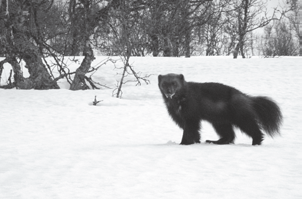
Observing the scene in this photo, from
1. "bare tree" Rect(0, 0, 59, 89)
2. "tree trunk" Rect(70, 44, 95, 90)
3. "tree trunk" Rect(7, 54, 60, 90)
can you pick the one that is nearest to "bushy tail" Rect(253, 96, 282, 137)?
"bare tree" Rect(0, 0, 59, 89)

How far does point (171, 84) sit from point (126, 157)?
4.15ft

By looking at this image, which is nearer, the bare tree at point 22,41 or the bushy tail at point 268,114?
the bushy tail at point 268,114

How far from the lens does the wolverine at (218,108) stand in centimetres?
507

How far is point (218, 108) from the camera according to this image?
5.11m

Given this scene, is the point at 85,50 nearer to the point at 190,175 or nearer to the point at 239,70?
the point at 239,70

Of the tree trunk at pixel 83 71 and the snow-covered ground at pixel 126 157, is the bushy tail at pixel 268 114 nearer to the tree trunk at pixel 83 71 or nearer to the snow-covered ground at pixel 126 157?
the snow-covered ground at pixel 126 157

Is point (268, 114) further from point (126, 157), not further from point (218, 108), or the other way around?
point (126, 157)

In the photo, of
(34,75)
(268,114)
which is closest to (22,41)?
(34,75)

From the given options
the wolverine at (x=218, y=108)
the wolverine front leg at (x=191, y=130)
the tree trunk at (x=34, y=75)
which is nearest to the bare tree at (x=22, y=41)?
the tree trunk at (x=34, y=75)

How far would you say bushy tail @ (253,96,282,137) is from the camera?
514 cm

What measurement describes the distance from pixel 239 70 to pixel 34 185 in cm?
1204

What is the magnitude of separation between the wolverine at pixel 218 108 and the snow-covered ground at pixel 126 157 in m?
0.26

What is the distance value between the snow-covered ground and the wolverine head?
2.29ft

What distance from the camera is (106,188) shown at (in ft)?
10.3
